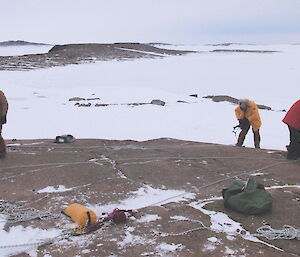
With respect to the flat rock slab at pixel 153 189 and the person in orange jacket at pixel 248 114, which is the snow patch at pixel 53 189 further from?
the person in orange jacket at pixel 248 114

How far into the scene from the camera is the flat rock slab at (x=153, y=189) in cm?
352

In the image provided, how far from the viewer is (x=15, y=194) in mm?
4715

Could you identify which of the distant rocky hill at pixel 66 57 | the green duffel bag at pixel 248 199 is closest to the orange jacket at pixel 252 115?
the green duffel bag at pixel 248 199

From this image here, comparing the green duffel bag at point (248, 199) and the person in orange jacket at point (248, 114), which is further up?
the person in orange jacket at point (248, 114)

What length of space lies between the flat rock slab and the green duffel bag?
0.08m

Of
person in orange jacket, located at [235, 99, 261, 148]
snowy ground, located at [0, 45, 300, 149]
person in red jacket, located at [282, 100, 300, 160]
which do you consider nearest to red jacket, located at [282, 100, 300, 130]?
person in red jacket, located at [282, 100, 300, 160]

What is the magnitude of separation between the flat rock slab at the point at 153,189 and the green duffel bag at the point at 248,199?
Result: 0.26 feet

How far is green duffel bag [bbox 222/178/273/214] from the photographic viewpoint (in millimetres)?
4117

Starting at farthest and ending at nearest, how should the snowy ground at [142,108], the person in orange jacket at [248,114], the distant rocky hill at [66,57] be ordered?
the distant rocky hill at [66,57]
the snowy ground at [142,108]
the person in orange jacket at [248,114]

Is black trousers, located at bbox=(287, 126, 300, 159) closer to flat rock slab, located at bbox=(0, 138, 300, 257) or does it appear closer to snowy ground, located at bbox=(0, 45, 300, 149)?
flat rock slab, located at bbox=(0, 138, 300, 257)

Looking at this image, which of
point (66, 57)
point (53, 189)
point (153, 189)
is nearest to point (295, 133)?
point (153, 189)

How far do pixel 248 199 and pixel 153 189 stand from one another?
4.29ft

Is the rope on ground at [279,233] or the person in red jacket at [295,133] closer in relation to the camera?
the rope on ground at [279,233]

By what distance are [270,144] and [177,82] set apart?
16.0 m
